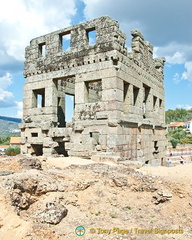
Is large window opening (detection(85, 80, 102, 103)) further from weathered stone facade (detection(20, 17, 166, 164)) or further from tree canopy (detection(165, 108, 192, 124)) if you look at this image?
tree canopy (detection(165, 108, 192, 124))

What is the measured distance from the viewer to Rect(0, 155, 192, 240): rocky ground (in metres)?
4.41

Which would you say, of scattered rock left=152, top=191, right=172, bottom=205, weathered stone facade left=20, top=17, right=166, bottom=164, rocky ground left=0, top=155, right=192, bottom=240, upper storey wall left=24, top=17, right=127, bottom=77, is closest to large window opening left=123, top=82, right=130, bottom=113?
weathered stone facade left=20, top=17, right=166, bottom=164

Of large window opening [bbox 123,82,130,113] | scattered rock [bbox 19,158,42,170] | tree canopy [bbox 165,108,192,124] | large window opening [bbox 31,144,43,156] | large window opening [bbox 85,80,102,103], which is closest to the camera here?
scattered rock [bbox 19,158,42,170]

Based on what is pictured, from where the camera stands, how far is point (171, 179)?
678 centimetres

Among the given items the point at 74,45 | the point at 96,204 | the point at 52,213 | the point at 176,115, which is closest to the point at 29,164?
the point at 96,204

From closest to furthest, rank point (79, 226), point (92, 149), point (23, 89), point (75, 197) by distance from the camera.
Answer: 1. point (79, 226)
2. point (75, 197)
3. point (92, 149)
4. point (23, 89)

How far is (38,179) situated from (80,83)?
6689 mm

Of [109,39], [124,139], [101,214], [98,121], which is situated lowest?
[101,214]

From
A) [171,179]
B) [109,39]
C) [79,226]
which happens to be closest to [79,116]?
[109,39]

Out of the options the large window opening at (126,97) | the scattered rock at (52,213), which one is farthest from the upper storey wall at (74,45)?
the scattered rock at (52,213)

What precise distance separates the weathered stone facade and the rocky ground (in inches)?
130

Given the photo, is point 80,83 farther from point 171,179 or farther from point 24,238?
point 24,238

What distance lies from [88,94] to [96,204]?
7.17 meters

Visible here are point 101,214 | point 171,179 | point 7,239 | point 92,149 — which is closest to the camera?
point 7,239
